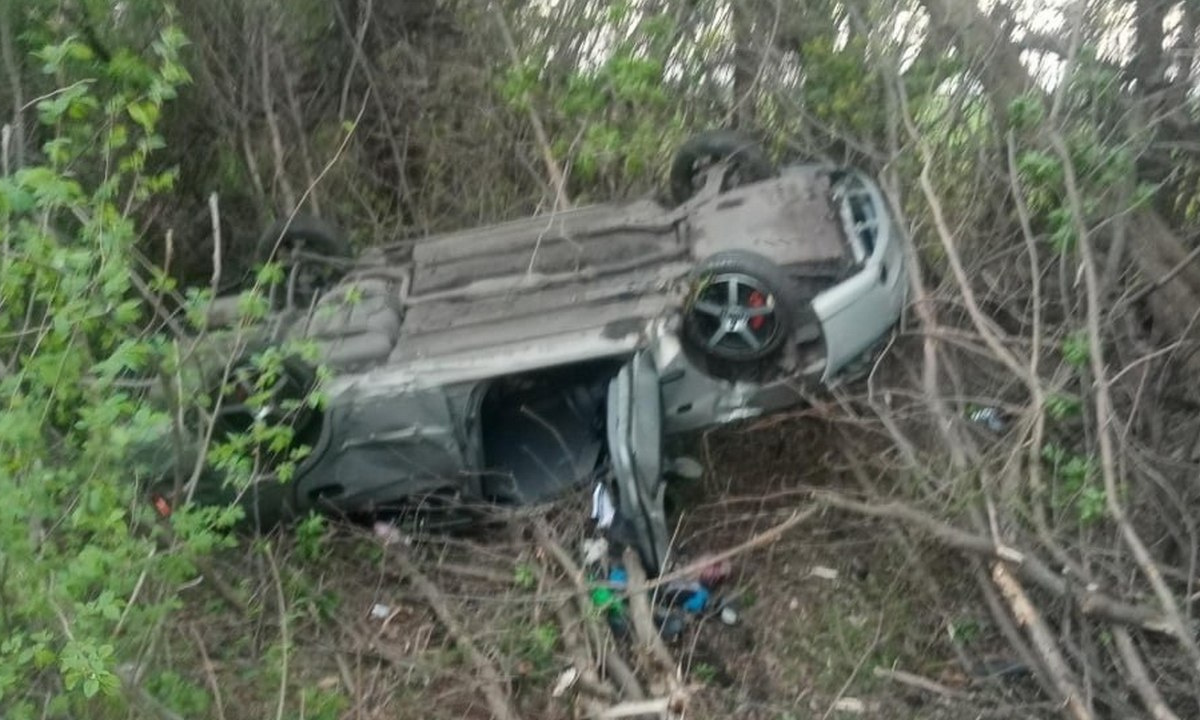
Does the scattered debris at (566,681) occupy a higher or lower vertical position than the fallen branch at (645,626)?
lower

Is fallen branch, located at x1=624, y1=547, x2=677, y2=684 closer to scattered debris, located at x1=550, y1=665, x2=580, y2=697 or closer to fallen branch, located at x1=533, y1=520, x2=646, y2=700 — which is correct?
fallen branch, located at x1=533, y1=520, x2=646, y2=700

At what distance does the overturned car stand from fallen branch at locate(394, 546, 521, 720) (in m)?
0.27

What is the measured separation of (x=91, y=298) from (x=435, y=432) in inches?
63.1

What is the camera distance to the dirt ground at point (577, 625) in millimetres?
4109

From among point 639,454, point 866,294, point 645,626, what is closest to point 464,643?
point 645,626

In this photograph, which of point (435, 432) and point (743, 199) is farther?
point (743, 199)

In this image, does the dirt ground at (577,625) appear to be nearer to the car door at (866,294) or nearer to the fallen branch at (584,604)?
the fallen branch at (584,604)

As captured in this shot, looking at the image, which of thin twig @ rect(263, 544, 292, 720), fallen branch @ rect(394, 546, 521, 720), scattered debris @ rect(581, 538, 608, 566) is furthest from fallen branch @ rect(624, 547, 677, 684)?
thin twig @ rect(263, 544, 292, 720)

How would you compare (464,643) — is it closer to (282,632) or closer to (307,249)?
(282,632)

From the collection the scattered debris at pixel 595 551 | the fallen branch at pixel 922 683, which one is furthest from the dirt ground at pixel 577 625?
the scattered debris at pixel 595 551

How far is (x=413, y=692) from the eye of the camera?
4.34 metres

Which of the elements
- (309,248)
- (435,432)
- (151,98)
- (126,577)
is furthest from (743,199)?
(126,577)

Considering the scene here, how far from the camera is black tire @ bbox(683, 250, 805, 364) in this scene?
4.41 m

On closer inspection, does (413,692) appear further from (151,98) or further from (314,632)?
(151,98)
